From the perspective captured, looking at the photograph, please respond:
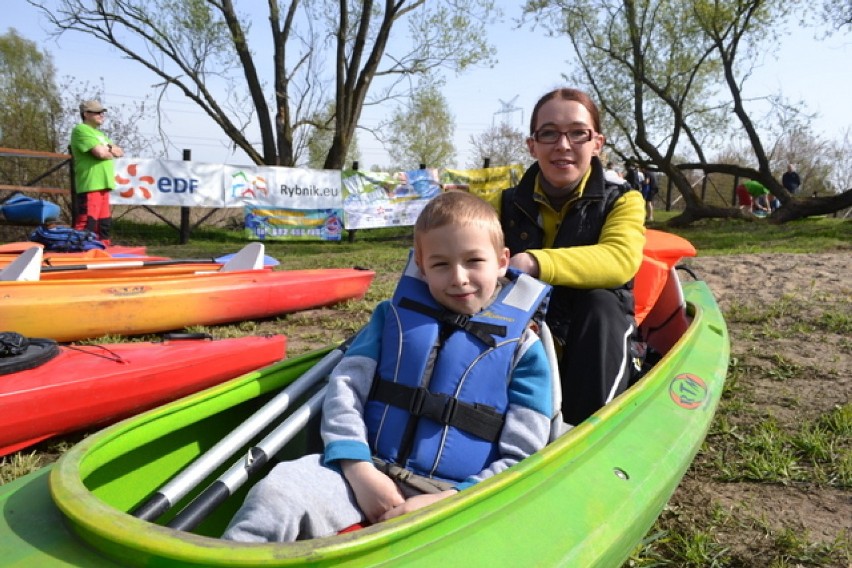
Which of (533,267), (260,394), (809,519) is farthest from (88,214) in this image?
(809,519)

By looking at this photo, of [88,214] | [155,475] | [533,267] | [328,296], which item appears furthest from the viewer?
[88,214]

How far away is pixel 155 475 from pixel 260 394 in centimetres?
45

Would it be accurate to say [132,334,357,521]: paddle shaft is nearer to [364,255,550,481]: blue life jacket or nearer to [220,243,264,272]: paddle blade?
[364,255,550,481]: blue life jacket

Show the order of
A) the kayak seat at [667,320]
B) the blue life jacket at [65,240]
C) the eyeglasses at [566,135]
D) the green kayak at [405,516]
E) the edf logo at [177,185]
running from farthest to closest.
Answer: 1. the edf logo at [177,185]
2. the blue life jacket at [65,240]
3. the kayak seat at [667,320]
4. the eyeglasses at [566,135]
5. the green kayak at [405,516]

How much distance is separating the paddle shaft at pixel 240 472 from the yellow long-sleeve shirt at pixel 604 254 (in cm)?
95

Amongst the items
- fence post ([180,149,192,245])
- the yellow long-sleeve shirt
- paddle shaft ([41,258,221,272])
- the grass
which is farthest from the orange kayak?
fence post ([180,149,192,245])

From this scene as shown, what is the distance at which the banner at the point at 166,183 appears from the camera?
37.0 feet

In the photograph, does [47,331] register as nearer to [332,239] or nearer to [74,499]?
[74,499]

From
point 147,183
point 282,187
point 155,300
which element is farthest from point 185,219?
point 155,300

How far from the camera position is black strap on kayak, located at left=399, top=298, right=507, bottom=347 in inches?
76.2

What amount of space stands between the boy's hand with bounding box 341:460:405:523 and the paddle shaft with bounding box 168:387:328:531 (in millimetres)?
387

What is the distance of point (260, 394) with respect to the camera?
2365 mm

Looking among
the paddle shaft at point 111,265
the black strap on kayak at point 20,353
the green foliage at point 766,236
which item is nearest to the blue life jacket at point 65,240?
the paddle shaft at point 111,265

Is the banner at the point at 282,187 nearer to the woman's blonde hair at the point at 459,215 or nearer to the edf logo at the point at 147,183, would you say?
the edf logo at the point at 147,183
